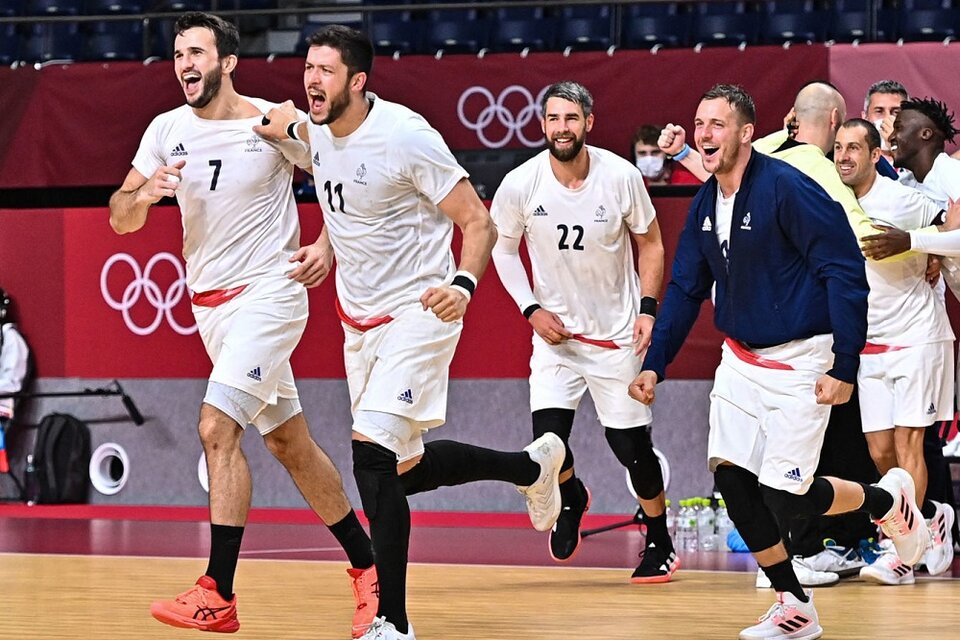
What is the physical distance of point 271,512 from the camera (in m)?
12.5

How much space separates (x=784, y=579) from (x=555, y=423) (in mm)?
2408

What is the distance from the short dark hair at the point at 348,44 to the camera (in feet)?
21.0

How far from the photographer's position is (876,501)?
723cm

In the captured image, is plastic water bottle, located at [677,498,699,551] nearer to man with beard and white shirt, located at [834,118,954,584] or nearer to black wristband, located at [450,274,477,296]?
man with beard and white shirt, located at [834,118,954,584]

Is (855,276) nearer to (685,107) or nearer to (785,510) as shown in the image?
(785,510)

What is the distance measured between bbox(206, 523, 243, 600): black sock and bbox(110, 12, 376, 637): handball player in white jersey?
60cm

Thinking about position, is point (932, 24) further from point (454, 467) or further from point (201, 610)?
point (201, 610)

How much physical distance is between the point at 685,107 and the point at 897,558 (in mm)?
5704

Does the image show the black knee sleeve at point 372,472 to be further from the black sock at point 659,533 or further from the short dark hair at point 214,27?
the black sock at point 659,533

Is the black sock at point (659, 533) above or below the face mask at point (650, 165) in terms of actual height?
below

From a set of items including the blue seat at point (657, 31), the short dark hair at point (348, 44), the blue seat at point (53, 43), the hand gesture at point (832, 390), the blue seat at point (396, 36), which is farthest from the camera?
the blue seat at point (53, 43)

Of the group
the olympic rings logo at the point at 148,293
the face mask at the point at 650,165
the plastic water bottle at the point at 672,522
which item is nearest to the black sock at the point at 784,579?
the plastic water bottle at the point at 672,522

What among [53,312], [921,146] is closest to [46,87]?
[53,312]

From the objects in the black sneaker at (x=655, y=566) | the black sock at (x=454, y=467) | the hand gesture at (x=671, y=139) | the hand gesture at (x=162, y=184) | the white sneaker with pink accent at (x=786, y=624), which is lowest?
the black sneaker at (x=655, y=566)
